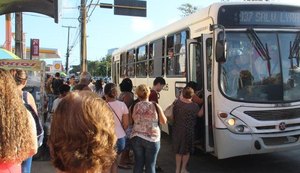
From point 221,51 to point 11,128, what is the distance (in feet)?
16.3

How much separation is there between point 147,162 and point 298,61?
136 inches

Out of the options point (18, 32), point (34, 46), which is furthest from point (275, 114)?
point (34, 46)

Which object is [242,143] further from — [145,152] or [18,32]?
[18,32]

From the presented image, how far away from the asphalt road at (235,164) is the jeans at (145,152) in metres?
2.02

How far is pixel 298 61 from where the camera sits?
7824mm

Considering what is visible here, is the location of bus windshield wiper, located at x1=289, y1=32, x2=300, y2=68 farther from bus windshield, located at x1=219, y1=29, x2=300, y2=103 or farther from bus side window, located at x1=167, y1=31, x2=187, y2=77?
bus side window, located at x1=167, y1=31, x2=187, y2=77

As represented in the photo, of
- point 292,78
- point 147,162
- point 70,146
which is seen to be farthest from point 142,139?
point 70,146

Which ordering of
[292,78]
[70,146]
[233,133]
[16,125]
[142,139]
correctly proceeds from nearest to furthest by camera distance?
1. [70,146]
2. [16,125]
3. [142,139]
4. [233,133]
5. [292,78]

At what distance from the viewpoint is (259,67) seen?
300 inches

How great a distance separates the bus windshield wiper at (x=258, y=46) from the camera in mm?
7609

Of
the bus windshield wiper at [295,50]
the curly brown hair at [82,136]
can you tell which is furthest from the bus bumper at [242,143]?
the curly brown hair at [82,136]

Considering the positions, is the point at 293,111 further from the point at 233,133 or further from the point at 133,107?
the point at 133,107

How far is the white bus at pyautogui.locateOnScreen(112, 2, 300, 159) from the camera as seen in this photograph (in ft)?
24.2

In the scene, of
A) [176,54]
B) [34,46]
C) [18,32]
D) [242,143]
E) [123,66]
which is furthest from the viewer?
[34,46]
